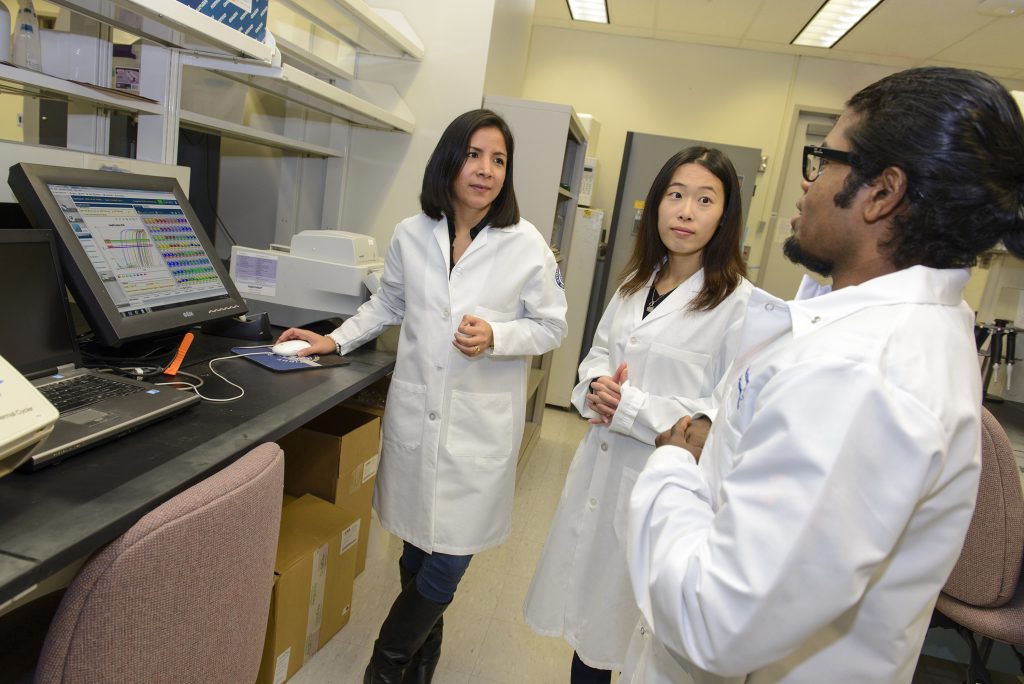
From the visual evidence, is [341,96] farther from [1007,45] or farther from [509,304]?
[1007,45]

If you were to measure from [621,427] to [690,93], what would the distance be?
4089mm

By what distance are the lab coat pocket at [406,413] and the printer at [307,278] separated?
0.40 m

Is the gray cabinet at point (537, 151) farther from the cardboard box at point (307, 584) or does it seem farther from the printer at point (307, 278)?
the cardboard box at point (307, 584)

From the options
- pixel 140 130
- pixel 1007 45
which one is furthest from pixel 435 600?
pixel 1007 45

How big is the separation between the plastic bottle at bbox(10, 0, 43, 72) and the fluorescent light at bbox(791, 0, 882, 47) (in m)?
3.82

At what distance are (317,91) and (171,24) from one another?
51 cm

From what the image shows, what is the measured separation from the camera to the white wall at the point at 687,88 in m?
4.61

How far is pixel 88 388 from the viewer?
105 cm

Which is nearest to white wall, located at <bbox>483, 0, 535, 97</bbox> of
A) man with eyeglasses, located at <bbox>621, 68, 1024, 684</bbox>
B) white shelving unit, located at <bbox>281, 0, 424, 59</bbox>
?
white shelving unit, located at <bbox>281, 0, 424, 59</bbox>

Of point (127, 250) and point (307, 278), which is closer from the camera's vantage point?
point (127, 250)

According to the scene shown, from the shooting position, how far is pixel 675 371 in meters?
1.41

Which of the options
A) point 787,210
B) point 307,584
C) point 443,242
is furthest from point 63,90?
point 787,210

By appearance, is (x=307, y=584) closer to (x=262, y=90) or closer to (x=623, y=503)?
(x=623, y=503)

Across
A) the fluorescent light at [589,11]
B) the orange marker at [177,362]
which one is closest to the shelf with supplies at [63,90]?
the orange marker at [177,362]
